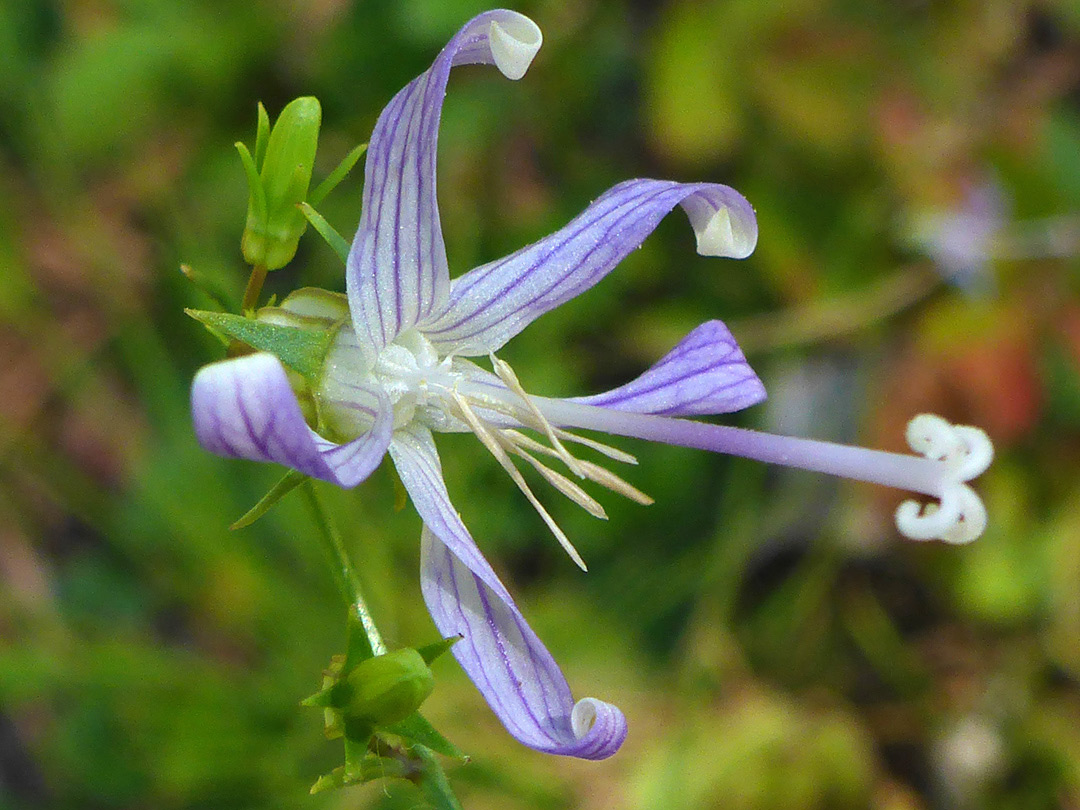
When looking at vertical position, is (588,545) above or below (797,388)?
below

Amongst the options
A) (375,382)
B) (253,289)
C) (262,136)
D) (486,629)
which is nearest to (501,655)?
(486,629)

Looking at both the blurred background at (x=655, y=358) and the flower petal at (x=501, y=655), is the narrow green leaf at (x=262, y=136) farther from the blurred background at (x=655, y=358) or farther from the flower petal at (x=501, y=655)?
the blurred background at (x=655, y=358)

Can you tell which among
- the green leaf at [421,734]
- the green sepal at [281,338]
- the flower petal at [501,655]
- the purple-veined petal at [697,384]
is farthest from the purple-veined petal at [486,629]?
the purple-veined petal at [697,384]

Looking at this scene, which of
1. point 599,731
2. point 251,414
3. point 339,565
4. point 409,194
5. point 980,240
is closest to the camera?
point 251,414

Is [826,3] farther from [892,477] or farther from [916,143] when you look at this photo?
[892,477]

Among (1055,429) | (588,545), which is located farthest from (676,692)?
(1055,429)

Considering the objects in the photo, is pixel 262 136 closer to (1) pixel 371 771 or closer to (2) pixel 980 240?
(1) pixel 371 771

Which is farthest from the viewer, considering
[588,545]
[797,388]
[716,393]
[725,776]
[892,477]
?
[797,388]
